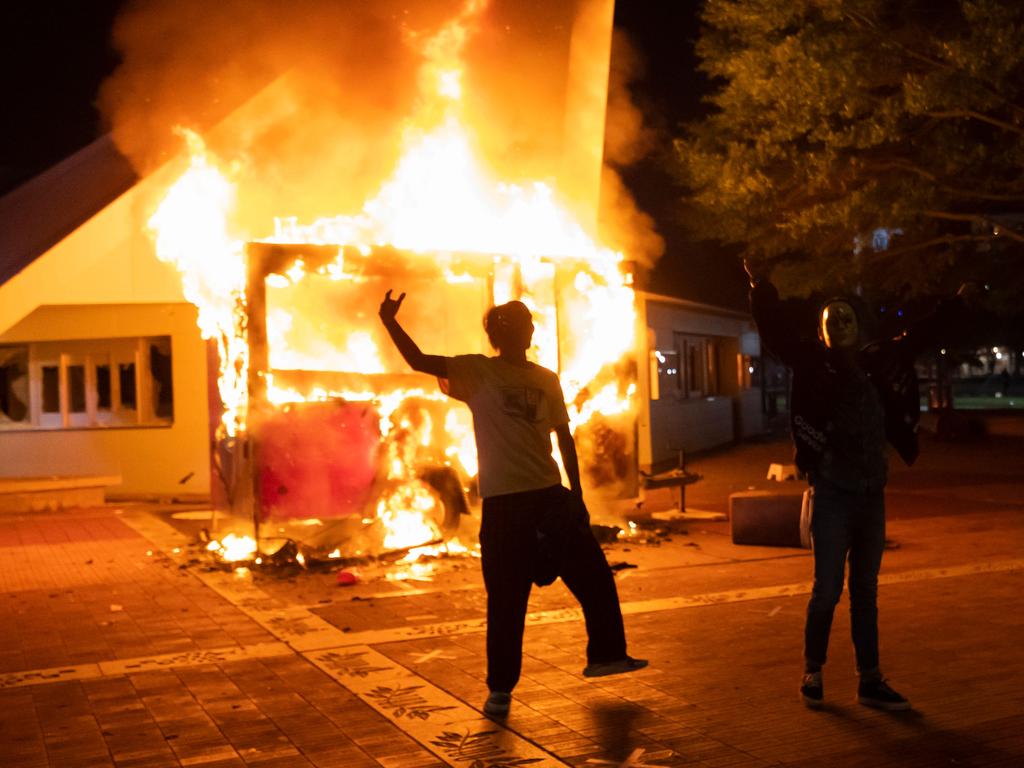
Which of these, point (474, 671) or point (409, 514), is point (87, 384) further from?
point (474, 671)

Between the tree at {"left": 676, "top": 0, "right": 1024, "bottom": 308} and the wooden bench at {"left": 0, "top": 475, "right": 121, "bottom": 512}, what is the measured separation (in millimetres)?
9224

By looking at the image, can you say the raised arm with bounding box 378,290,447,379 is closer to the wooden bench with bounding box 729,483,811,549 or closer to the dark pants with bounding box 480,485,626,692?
the dark pants with bounding box 480,485,626,692

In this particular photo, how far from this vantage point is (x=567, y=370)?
12.1 metres

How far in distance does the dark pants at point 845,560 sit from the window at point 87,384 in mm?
13672

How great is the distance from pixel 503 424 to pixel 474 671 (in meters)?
1.63

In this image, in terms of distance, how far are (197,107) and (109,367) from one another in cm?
458

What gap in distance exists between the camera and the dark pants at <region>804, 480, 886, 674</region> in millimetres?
5398

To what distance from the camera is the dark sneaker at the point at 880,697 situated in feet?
17.7

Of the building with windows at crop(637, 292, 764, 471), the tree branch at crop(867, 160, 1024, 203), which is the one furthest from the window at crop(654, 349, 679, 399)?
the tree branch at crop(867, 160, 1024, 203)

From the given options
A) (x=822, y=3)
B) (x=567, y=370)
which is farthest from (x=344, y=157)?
(x=822, y=3)

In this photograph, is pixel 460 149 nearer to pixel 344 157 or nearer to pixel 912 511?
pixel 344 157

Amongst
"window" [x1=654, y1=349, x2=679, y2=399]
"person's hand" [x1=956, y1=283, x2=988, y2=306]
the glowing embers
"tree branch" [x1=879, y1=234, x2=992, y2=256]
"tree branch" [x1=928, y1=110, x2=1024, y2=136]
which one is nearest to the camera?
"person's hand" [x1=956, y1=283, x2=988, y2=306]

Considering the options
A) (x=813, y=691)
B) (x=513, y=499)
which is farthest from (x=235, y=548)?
(x=813, y=691)

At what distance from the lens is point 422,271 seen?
37.0 ft
